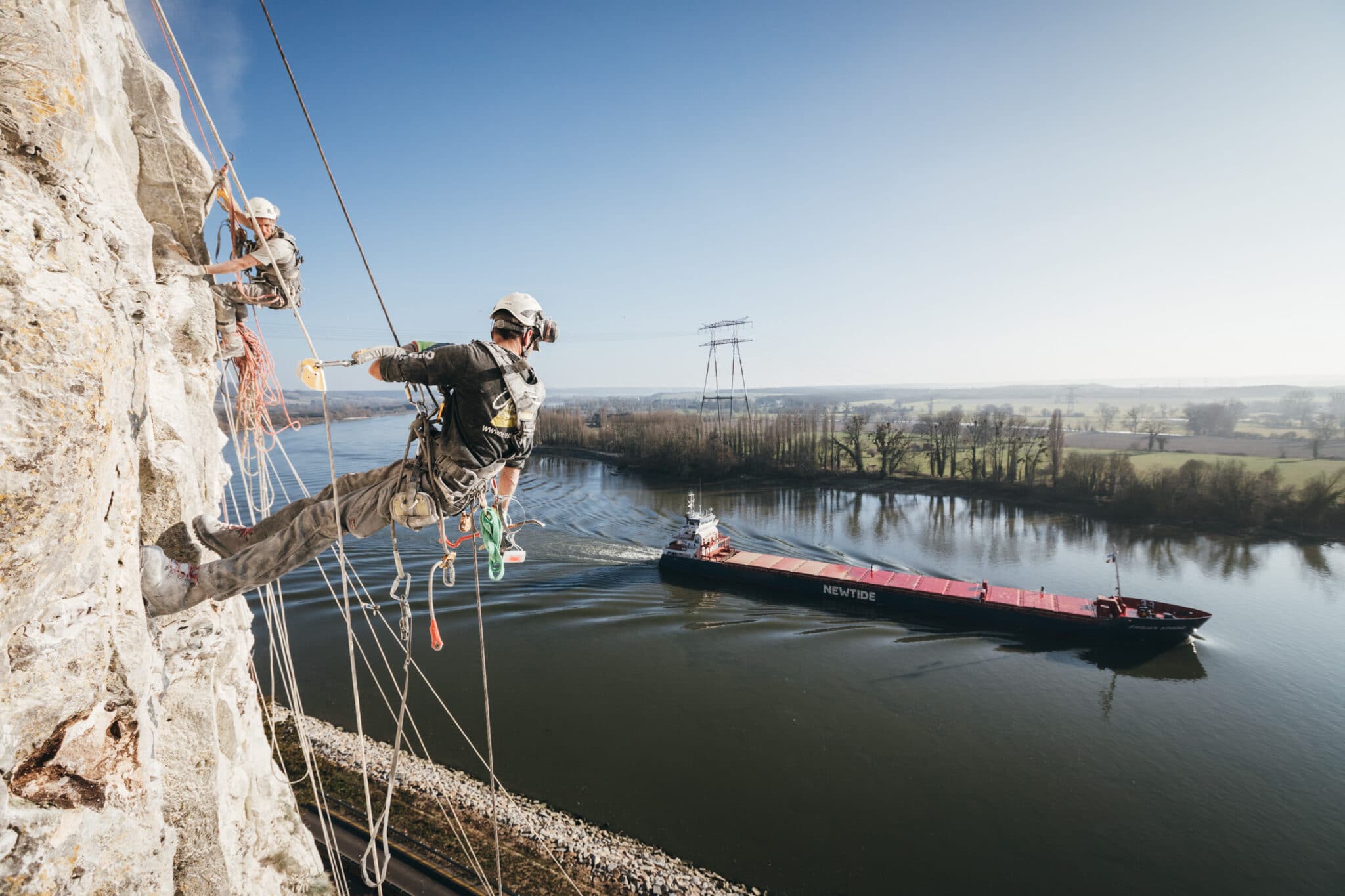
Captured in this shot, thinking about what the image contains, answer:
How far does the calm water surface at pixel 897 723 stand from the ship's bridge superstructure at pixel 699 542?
53.7 inches

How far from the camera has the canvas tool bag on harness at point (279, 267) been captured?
14.7 ft

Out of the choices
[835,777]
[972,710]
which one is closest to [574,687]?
[835,777]

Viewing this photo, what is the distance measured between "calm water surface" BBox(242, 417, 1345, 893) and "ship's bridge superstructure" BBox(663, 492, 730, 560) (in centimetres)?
136

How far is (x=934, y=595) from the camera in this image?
59.4 feet

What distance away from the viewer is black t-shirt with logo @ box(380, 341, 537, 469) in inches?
128

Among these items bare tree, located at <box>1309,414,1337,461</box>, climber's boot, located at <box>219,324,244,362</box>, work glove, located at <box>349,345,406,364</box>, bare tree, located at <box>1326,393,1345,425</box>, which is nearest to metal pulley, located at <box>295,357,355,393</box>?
work glove, located at <box>349,345,406,364</box>

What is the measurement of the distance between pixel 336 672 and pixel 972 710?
53.0 ft

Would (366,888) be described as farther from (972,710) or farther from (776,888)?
(972,710)

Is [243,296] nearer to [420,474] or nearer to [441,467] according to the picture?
[420,474]

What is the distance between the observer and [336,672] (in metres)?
14.6

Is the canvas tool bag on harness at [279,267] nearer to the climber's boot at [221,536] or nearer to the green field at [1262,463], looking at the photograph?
the climber's boot at [221,536]

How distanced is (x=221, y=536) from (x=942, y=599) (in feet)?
62.4

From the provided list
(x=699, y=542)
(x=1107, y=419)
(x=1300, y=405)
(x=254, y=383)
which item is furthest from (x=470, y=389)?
(x=1300, y=405)

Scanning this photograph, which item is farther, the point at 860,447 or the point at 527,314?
the point at 860,447
